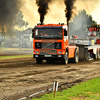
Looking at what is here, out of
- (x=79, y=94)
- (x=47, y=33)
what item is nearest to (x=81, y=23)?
(x=47, y=33)

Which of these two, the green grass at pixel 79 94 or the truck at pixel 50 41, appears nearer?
the green grass at pixel 79 94

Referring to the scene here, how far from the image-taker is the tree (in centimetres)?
10644

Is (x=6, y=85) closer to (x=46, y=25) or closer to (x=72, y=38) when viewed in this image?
(x=46, y=25)

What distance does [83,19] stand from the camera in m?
110

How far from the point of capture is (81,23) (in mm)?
109250

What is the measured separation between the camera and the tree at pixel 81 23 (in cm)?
10644

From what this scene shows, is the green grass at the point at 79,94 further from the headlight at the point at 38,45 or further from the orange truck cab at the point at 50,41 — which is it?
the headlight at the point at 38,45

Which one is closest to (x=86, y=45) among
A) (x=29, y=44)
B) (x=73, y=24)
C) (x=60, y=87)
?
(x=60, y=87)

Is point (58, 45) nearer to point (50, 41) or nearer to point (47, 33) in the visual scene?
point (50, 41)

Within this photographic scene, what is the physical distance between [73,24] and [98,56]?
269 feet

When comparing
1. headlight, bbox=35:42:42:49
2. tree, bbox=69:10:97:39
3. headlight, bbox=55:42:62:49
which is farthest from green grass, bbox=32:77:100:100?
tree, bbox=69:10:97:39

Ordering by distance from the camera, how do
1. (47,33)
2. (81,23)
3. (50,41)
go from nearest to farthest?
(50,41) → (47,33) → (81,23)

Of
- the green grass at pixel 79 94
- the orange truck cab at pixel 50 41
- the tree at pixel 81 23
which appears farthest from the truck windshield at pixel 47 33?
the tree at pixel 81 23

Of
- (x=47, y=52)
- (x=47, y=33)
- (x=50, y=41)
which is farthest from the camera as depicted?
(x=47, y=52)
